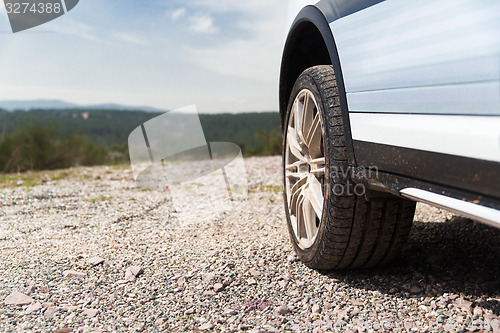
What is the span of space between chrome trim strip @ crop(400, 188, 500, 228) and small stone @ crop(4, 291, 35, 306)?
2064mm

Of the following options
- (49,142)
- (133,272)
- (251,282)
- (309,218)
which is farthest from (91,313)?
(49,142)

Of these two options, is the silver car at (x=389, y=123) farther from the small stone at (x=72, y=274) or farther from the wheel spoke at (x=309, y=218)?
the small stone at (x=72, y=274)

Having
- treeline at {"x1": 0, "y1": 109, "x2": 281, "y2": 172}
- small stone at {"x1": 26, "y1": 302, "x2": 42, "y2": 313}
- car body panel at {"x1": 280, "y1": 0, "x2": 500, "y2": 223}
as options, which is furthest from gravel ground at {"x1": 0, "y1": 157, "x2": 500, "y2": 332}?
treeline at {"x1": 0, "y1": 109, "x2": 281, "y2": 172}

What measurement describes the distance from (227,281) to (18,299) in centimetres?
117

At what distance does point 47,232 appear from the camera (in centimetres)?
387

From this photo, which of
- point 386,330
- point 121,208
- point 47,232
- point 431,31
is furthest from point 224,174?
point 431,31

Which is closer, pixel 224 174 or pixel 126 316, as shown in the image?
pixel 126 316

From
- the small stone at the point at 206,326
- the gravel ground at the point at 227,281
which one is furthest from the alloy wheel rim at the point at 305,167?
the small stone at the point at 206,326

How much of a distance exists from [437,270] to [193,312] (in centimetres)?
143

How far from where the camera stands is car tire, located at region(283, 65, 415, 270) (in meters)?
2.14

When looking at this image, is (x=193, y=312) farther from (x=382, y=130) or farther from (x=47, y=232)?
(x=47, y=232)

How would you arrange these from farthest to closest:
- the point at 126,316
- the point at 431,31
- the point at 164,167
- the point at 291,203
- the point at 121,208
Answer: the point at 164,167
the point at 121,208
the point at 291,203
the point at 126,316
the point at 431,31

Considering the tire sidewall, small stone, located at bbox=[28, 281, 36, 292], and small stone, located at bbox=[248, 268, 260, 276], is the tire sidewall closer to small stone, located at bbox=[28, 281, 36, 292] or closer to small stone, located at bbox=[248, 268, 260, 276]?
small stone, located at bbox=[248, 268, 260, 276]

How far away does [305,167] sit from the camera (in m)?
2.74
